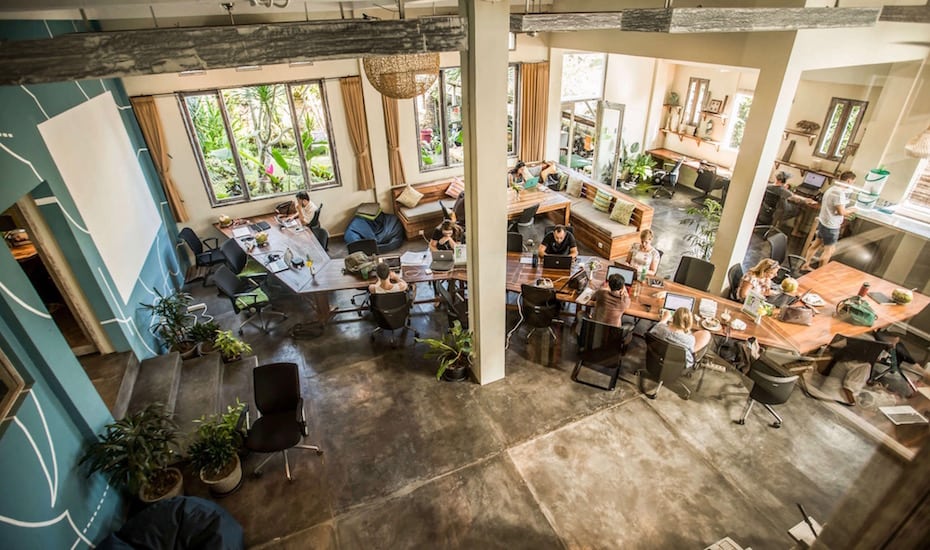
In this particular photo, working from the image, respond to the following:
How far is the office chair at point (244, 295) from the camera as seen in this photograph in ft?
20.4

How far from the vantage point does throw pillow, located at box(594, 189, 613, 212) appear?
8758 millimetres

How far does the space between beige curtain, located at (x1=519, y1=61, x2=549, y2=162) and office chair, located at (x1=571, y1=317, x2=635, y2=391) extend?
6.07 meters

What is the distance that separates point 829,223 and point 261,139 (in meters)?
9.60

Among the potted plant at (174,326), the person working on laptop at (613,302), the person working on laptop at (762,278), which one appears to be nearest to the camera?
the person working on laptop at (613,302)

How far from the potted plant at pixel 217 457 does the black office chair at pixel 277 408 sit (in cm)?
19

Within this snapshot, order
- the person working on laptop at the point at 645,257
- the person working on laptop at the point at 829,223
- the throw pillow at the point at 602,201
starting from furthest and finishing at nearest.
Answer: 1. the throw pillow at the point at 602,201
2. the person working on laptop at the point at 829,223
3. the person working on laptop at the point at 645,257

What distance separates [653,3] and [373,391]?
21.3 feet

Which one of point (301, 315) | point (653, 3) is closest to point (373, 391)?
point (301, 315)

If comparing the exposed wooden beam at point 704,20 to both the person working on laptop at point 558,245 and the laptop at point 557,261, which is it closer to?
the person working on laptop at point 558,245

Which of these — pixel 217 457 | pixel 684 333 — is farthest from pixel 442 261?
pixel 217 457

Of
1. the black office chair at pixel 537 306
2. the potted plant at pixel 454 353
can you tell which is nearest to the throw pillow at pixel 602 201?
the black office chair at pixel 537 306

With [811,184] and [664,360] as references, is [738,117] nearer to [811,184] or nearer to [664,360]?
[811,184]

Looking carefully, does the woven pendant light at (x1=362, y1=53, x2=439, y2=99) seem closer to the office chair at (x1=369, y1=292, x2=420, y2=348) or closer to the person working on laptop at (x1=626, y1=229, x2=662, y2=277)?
the office chair at (x1=369, y1=292, x2=420, y2=348)

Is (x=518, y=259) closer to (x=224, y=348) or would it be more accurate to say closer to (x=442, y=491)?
(x=442, y=491)
